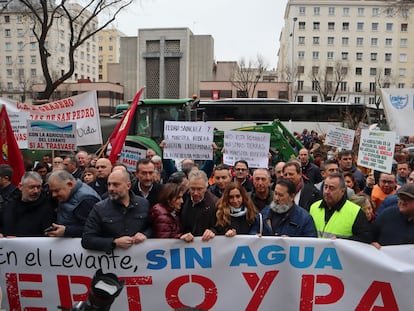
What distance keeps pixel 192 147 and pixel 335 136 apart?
142 inches

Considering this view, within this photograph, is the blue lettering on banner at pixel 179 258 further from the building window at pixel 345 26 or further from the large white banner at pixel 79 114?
the building window at pixel 345 26

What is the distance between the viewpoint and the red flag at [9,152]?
5477 millimetres

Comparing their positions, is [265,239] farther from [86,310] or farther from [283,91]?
[283,91]

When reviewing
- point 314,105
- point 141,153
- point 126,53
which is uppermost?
point 126,53

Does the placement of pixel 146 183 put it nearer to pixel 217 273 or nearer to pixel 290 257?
pixel 217 273

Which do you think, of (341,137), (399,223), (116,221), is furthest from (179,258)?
(341,137)

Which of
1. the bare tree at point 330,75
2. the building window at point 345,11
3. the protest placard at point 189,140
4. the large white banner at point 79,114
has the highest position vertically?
the building window at point 345,11

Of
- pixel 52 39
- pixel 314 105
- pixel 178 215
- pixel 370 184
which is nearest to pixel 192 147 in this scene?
pixel 370 184

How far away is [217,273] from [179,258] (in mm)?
342

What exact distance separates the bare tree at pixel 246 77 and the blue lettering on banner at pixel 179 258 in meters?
48.5

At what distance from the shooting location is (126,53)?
5275 centimetres

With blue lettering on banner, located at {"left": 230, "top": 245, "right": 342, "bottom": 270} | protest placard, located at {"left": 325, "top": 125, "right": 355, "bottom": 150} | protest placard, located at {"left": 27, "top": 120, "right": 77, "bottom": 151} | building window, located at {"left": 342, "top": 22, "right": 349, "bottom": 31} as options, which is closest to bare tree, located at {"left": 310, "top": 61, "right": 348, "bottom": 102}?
building window, located at {"left": 342, "top": 22, "right": 349, "bottom": 31}

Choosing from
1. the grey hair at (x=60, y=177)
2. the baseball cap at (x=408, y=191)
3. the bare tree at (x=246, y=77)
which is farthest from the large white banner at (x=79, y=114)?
the bare tree at (x=246, y=77)

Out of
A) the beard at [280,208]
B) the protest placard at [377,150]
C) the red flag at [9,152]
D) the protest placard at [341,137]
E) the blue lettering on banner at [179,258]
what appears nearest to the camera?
the blue lettering on banner at [179,258]
